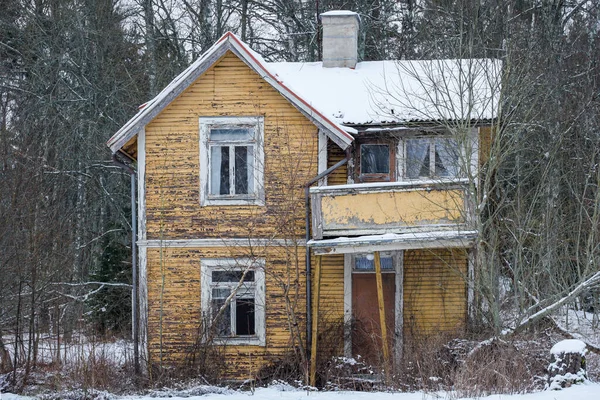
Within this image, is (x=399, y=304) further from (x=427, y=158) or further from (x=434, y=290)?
(x=427, y=158)

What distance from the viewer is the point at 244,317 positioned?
1820 cm

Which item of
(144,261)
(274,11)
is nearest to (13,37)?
(274,11)

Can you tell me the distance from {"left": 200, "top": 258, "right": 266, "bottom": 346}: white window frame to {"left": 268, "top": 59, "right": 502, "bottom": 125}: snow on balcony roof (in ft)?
12.0

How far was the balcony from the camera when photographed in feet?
54.9

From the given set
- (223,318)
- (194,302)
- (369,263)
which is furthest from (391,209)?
(194,302)

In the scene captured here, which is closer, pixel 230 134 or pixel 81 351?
pixel 81 351

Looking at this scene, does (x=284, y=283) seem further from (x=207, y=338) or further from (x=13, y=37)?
(x=13, y=37)

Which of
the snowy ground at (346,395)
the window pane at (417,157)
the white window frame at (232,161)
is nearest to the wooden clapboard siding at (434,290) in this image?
the window pane at (417,157)

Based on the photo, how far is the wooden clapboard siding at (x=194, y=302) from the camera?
707 inches

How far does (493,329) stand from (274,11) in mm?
17210

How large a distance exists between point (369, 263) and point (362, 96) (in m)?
3.81

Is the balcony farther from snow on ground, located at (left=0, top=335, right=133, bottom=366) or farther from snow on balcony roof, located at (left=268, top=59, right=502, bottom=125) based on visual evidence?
snow on ground, located at (left=0, top=335, right=133, bottom=366)

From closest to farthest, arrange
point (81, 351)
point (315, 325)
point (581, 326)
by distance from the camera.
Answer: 1. point (315, 325)
2. point (81, 351)
3. point (581, 326)

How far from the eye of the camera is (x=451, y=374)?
14.7 m
